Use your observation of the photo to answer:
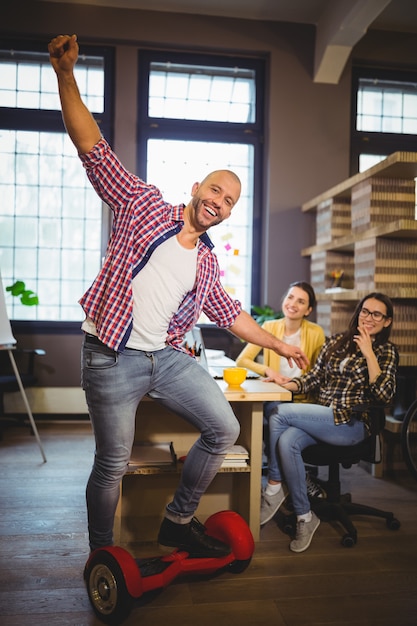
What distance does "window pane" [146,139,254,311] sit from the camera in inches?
216

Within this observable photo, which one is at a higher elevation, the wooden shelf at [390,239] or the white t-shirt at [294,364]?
the wooden shelf at [390,239]

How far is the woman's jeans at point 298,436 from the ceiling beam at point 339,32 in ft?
11.1

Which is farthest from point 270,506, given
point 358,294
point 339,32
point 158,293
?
point 339,32

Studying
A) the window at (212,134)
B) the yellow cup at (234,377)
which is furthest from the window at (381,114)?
the yellow cup at (234,377)

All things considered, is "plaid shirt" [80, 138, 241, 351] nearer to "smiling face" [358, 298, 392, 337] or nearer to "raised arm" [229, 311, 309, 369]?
"raised arm" [229, 311, 309, 369]

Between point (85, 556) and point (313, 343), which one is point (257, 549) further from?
point (313, 343)

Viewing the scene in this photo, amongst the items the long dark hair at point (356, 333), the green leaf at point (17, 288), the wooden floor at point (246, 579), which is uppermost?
the green leaf at point (17, 288)

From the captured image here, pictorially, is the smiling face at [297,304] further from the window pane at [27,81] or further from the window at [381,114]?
the window pane at [27,81]

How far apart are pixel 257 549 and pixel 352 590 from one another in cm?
48

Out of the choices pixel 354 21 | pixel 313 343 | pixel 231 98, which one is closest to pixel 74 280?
pixel 231 98

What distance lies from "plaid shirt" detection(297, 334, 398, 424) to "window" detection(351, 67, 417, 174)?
3.18m

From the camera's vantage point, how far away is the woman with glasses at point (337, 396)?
2592 millimetres

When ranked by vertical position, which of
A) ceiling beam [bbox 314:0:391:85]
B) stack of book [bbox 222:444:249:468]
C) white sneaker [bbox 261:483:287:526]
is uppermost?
ceiling beam [bbox 314:0:391:85]

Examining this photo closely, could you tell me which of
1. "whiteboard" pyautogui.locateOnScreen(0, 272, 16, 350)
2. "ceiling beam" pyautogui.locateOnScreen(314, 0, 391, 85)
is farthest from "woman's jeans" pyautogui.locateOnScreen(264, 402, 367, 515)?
"ceiling beam" pyautogui.locateOnScreen(314, 0, 391, 85)
